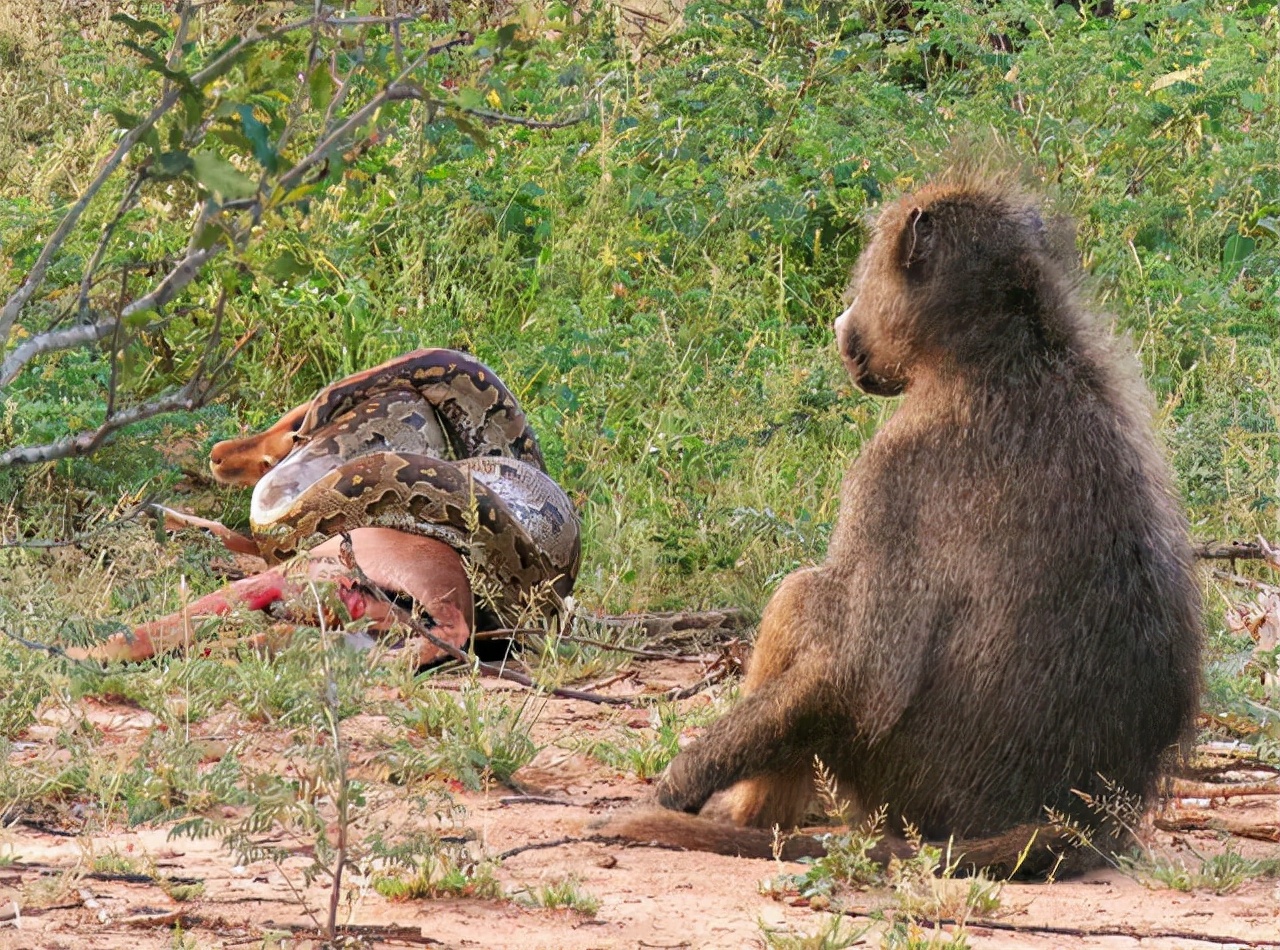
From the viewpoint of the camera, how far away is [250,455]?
26.7 ft

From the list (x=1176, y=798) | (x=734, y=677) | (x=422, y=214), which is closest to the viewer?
(x=1176, y=798)

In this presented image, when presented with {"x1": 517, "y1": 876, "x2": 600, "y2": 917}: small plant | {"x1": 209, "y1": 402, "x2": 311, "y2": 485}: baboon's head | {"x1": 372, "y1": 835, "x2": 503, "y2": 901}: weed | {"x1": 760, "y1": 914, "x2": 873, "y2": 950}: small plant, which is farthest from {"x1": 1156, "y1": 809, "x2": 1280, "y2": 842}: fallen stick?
{"x1": 209, "y1": 402, "x2": 311, "y2": 485}: baboon's head

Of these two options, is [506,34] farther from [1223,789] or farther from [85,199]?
[1223,789]

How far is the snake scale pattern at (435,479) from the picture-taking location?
7.20 metres

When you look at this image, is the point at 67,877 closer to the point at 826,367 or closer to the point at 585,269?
the point at 826,367

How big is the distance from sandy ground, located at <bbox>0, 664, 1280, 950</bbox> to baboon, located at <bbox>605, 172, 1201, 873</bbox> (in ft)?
0.82

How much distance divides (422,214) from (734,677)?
489 centimetres

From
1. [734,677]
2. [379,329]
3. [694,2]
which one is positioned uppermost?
[694,2]

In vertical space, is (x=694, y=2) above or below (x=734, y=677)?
above

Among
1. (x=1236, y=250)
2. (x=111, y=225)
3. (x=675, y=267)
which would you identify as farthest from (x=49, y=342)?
(x=1236, y=250)

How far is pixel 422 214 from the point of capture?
1020 cm

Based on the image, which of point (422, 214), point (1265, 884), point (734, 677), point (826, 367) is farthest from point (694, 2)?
point (1265, 884)

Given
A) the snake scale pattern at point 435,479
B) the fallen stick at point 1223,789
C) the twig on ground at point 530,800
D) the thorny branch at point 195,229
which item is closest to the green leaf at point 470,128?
the thorny branch at point 195,229

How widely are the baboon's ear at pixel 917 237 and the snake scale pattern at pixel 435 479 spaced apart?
7.20 ft
